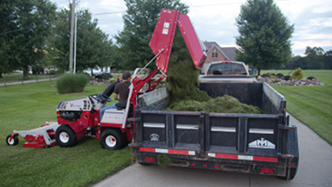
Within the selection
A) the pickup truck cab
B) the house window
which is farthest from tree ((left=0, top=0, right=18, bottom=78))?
the house window

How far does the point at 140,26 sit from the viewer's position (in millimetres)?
18500

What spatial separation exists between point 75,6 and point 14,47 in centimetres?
1229

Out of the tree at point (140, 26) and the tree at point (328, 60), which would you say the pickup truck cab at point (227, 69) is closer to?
the tree at point (140, 26)

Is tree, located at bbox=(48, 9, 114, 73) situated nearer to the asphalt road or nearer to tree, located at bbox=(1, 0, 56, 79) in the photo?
tree, located at bbox=(1, 0, 56, 79)

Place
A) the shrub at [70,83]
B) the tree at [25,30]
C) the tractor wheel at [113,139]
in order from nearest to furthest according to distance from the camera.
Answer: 1. the tractor wheel at [113,139]
2. the shrub at [70,83]
3. the tree at [25,30]

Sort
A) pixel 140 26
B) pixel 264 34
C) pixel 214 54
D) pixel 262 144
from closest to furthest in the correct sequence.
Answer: pixel 262 144, pixel 140 26, pixel 264 34, pixel 214 54

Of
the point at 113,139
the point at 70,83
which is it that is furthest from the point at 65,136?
the point at 70,83

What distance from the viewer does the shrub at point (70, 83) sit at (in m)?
16.9

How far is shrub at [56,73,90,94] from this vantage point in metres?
16.9

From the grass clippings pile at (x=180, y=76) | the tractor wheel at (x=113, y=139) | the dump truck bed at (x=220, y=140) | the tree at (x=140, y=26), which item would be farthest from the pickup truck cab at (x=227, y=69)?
the tree at (x=140, y=26)

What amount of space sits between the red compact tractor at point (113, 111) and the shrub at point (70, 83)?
11.7m

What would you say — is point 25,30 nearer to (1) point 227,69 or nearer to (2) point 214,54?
(1) point 227,69

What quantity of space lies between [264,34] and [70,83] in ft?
63.7

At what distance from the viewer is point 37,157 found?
505cm
